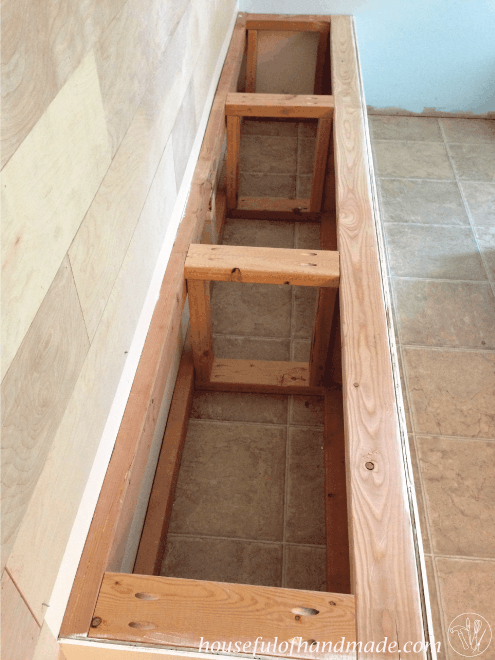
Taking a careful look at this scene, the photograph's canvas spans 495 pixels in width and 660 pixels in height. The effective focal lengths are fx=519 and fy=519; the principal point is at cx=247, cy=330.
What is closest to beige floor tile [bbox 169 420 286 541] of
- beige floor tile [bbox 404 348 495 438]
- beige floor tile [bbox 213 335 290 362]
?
beige floor tile [bbox 213 335 290 362]

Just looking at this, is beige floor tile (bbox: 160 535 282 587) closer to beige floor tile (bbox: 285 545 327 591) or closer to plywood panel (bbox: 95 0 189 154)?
beige floor tile (bbox: 285 545 327 591)

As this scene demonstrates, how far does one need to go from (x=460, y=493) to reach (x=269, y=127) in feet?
9.89

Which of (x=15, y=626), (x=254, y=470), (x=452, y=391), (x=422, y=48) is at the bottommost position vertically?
(x=15, y=626)

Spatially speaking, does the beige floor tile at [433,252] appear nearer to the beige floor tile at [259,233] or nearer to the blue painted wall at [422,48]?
the beige floor tile at [259,233]

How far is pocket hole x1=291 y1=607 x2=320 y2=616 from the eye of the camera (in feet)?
3.44

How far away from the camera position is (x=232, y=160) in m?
2.89

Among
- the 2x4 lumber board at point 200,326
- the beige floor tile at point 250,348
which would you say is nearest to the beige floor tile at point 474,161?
the beige floor tile at point 250,348

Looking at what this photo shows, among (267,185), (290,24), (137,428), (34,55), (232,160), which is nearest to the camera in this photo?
(34,55)

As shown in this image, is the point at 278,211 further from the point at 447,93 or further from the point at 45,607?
the point at 45,607

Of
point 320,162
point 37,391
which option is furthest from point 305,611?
point 320,162

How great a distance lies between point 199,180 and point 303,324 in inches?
A: 34.8

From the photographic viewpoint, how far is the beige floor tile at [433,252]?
2.86m

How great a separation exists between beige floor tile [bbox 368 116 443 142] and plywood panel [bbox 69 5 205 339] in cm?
257

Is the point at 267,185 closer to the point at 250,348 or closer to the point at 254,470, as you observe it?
the point at 250,348
